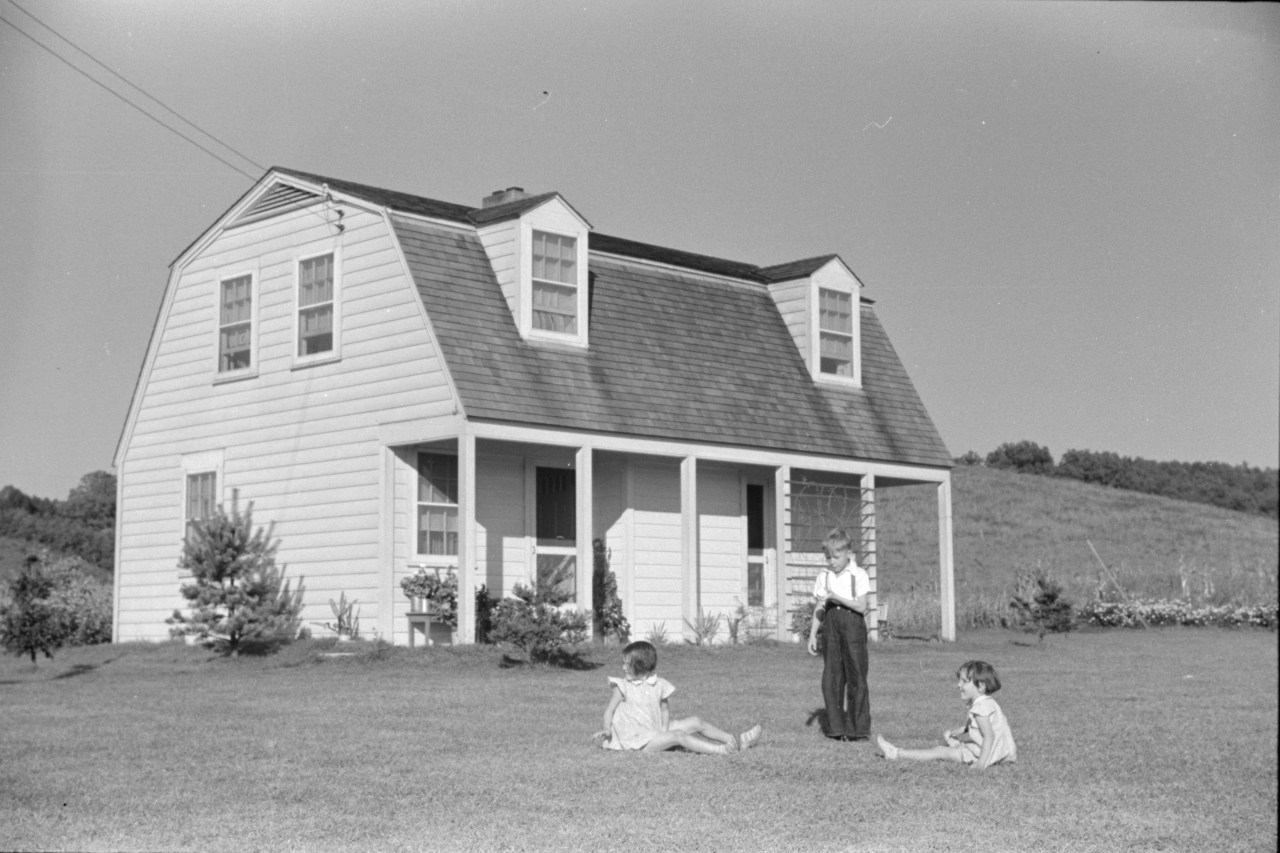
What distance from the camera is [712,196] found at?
18438 mm

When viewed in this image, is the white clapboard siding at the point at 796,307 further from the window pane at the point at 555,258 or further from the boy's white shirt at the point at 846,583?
the boy's white shirt at the point at 846,583

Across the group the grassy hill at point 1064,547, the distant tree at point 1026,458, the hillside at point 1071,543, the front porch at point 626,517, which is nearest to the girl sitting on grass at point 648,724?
the front porch at point 626,517

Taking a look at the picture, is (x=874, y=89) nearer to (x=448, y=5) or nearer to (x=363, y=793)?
(x=448, y=5)

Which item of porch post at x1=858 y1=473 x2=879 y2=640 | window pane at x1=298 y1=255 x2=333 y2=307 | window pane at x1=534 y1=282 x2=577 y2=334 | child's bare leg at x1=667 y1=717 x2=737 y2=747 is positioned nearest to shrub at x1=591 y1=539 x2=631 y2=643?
window pane at x1=534 y1=282 x2=577 y2=334

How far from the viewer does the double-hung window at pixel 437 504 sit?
18719 millimetres

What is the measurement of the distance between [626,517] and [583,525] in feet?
7.22

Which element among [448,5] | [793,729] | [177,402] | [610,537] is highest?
[448,5]

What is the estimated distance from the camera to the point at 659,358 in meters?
20.6

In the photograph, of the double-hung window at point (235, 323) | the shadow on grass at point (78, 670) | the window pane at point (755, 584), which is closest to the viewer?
the shadow on grass at point (78, 670)

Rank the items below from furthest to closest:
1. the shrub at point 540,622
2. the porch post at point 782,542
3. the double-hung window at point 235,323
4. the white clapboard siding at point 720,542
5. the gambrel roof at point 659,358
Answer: the white clapboard siding at point 720,542
the porch post at point 782,542
the double-hung window at point 235,323
the gambrel roof at point 659,358
the shrub at point 540,622

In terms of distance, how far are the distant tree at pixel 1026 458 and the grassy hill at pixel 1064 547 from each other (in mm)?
589

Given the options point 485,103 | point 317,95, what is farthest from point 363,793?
point 485,103

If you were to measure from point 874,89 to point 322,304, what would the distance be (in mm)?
11060

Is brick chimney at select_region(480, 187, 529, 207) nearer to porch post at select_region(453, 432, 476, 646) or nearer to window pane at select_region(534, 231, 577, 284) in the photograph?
window pane at select_region(534, 231, 577, 284)
